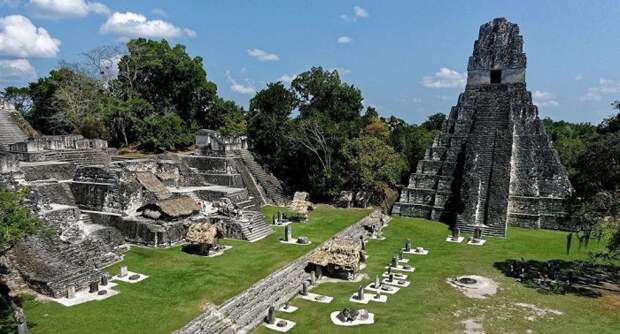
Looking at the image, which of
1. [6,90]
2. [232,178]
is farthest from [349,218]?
[6,90]

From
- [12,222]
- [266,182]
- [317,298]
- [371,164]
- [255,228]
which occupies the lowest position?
[317,298]

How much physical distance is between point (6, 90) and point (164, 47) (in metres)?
17.3

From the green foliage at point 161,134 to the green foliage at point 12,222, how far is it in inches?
987

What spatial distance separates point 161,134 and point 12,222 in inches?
1021

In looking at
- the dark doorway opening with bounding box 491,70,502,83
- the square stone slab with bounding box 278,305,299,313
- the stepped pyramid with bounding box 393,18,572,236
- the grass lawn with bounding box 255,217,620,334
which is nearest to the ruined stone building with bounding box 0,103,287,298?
the square stone slab with bounding box 278,305,299,313

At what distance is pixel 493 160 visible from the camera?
27828 millimetres

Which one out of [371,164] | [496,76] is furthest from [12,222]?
[496,76]

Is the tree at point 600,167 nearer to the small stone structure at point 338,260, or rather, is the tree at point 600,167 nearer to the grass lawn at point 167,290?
the small stone structure at point 338,260

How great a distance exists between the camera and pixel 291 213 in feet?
91.4

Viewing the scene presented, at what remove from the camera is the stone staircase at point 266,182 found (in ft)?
103

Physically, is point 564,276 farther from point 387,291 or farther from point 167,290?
point 167,290

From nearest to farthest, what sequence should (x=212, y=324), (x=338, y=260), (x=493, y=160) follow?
(x=212, y=324) < (x=338, y=260) < (x=493, y=160)

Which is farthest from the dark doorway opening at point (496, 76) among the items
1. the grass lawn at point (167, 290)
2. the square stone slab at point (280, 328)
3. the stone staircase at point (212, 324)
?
the stone staircase at point (212, 324)

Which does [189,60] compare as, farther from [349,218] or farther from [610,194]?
[610,194]
